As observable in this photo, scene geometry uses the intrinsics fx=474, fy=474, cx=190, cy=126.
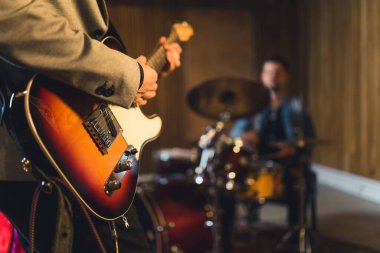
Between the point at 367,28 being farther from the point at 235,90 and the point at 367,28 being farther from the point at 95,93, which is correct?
the point at 95,93

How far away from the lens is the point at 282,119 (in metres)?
3.73

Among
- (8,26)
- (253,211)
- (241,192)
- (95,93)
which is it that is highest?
A: (8,26)

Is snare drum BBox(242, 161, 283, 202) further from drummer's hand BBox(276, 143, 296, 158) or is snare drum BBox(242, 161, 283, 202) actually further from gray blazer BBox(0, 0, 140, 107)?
gray blazer BBox(0, 0, 140, 107)

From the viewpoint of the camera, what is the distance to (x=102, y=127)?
123cm

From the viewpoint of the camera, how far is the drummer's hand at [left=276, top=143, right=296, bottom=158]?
332cm


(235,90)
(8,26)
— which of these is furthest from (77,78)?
(235,90)

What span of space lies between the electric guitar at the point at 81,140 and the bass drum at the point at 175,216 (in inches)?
50.4

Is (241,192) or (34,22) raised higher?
(34,22)

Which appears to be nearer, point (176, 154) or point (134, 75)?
point (134, 75)

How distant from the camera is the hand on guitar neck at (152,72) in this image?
1.27 meters

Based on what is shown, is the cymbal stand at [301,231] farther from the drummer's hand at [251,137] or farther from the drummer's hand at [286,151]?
the drummer's hand at [251,137]

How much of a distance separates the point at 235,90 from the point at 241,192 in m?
0.67

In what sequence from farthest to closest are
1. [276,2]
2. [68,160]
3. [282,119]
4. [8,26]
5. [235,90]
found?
[276,2] → [282,119] → [235,90] → [68,160] → [8,26]

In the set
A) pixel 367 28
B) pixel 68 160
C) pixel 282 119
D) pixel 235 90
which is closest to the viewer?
pixel 68 160
